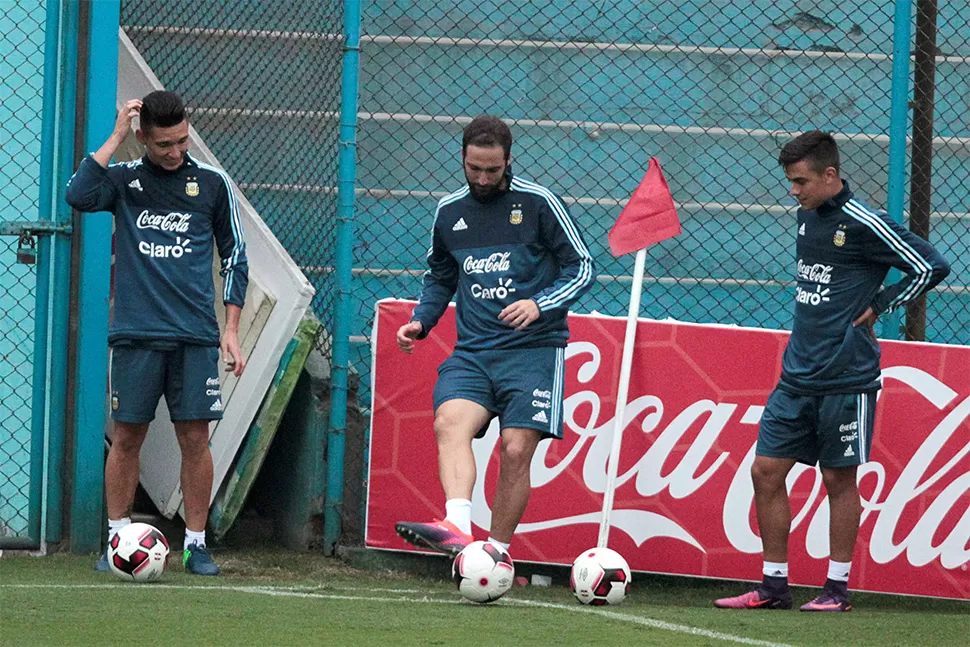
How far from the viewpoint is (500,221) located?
577 cm

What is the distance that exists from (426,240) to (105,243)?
183cm

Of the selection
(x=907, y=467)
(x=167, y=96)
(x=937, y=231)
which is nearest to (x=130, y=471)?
(x=167, y=96)

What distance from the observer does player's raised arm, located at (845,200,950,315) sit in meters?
5.57

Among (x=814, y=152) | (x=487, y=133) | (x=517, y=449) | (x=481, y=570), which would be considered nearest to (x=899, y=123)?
(x=814, y=152)

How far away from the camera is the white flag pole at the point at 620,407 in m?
6.25

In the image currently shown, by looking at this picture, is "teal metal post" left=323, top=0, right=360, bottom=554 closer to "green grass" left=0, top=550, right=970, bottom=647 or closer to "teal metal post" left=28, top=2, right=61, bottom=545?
"green grass" left=0, top=550, right=970, bottom=647

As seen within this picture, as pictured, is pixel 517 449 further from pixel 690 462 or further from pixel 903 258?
pixel 903 258

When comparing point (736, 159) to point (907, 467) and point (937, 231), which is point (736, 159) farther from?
point (907, 467)

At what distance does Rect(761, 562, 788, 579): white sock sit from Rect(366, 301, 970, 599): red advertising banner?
54cm

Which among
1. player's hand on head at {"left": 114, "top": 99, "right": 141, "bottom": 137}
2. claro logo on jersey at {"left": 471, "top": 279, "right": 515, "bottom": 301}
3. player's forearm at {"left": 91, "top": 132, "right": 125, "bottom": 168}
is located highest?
player's hand on head at {"left": 114, "top": 99, "right": 141, "bottom": 137}

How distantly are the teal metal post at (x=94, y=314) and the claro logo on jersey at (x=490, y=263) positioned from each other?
1.99 m

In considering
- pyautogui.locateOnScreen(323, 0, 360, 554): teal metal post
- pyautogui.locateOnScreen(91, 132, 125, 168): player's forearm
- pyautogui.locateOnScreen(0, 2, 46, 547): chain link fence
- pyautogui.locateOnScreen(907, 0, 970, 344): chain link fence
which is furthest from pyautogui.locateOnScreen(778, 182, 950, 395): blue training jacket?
pyautogui.locateOnScreen(0, 2, 46, 547): chain link fence

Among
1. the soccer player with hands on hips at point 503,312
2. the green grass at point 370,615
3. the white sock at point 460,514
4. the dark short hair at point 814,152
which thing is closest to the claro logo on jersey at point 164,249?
the soccer player with hands on hips at point 503,312

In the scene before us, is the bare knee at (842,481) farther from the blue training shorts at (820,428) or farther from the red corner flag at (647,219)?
the red corner flag at (647,219)
